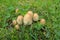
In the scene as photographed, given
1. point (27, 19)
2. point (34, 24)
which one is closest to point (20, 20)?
point (27, 19)

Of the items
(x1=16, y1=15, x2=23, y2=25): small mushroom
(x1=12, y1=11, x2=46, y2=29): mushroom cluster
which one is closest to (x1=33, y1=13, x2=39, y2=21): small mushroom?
(x1=12, y1=11, x2=46, y2=29): mushroom cluster

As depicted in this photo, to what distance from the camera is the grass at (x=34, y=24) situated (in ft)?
11.1

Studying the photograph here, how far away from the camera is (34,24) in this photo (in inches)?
135

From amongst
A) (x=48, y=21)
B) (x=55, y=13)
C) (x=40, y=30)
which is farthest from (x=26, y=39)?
(x=55, y=13)

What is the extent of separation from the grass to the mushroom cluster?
0.07 m

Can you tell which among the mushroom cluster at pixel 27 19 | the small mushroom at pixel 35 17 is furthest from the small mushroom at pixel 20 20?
the small mushroom at pixel 35 17

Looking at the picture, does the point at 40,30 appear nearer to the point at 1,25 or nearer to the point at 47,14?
the point at 47,14

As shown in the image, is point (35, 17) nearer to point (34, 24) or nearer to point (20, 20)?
point (34, 24)

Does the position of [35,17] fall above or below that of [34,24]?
above

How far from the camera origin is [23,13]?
3.52m

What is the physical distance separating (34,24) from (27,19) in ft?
0.55

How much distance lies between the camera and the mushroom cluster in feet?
11.0

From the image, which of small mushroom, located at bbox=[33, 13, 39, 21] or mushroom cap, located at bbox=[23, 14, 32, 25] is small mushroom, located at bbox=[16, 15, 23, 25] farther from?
small mushroom, located at bbox=[33, 13, 39, 21]

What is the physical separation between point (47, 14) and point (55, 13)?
15 centimetres
